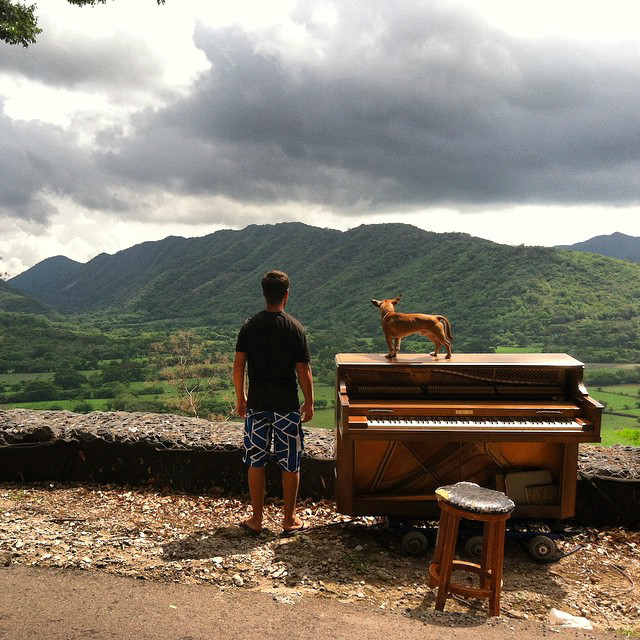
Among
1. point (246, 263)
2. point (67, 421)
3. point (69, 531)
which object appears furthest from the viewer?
point (246, 263)

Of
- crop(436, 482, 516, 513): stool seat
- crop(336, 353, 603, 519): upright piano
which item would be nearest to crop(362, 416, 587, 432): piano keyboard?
crop(336, 353, 603, 519): upright piano

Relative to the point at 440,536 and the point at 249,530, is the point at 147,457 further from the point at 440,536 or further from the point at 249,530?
the point at 440,536

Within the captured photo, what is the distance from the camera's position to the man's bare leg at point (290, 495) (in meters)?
4.92

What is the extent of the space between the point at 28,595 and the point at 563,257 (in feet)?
319

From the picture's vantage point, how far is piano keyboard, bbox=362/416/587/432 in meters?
4.65

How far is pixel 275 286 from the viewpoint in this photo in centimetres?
465

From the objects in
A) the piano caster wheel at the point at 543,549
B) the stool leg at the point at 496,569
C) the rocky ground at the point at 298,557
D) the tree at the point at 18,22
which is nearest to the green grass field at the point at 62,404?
the tree at the point at 18,22

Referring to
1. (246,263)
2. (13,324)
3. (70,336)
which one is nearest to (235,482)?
(70,336)

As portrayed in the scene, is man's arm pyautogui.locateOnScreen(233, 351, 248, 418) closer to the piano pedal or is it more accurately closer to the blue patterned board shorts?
the blue patterned board shorts

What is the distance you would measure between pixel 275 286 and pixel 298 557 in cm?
218

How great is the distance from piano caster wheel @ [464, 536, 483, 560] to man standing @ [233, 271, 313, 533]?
1531 millimetres

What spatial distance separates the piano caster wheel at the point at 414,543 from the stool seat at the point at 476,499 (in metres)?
0.86

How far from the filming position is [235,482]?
6.21 metres

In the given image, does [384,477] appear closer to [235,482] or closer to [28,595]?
[235,482]
